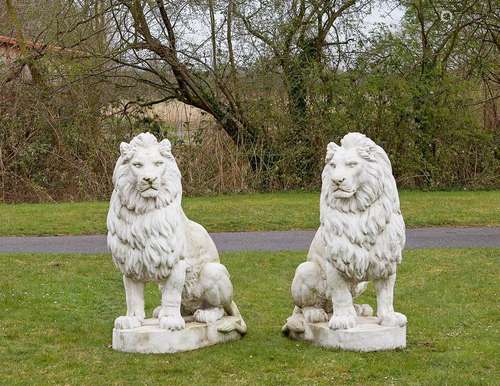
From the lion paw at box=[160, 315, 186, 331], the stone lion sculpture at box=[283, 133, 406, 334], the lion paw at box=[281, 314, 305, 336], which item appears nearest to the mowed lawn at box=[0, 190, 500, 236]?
the lion paw at box=[281, 314, 305, 336]

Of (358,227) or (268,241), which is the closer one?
(358,227)

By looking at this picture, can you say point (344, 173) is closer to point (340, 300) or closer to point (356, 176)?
point (356, 176)

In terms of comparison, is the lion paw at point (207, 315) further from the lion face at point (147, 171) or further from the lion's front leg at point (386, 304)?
the lion's front leg at point (386, 304)

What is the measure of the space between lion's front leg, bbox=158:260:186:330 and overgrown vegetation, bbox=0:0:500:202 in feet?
39.5

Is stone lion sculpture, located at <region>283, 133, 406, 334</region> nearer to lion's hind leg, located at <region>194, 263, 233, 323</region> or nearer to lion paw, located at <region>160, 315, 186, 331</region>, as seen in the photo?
lion's hind leg, located at <region>194, 263, 233, 323</region>

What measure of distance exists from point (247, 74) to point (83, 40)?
3.89 metres

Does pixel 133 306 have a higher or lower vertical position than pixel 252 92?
lower

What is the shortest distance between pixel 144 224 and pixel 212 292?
80 cm

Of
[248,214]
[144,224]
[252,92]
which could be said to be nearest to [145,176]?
[144,224]

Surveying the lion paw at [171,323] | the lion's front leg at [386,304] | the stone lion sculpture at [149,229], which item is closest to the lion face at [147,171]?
the stone lion sculpture at [149,229]

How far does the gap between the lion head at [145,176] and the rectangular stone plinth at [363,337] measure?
156cm

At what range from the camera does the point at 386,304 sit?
6508mm

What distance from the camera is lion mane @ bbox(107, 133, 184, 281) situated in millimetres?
6355

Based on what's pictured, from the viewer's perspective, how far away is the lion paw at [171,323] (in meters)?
6.39
